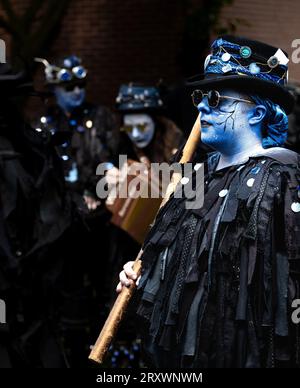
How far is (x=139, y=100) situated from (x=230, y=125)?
411cm

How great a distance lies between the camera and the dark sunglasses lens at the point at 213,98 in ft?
12.3

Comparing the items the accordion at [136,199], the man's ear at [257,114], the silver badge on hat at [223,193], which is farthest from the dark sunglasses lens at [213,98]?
the accordion at [136,199]

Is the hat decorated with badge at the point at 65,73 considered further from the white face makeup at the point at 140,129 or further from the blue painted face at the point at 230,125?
the blue painted face at the point at 230,125

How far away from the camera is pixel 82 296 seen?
7910 mm

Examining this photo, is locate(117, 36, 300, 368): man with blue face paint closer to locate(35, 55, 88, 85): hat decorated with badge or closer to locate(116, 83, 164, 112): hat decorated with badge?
locate(116, 83, 164, 112): hat decorated with badge

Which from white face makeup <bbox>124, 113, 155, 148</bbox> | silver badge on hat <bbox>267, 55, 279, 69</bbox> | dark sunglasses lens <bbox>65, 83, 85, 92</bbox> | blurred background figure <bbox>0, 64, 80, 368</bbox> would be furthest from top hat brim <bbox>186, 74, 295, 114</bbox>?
dark sunglasses lens <bbox>65, 83, 85, 92</bbox>

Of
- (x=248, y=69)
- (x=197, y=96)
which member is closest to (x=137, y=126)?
(x=197, y=96)

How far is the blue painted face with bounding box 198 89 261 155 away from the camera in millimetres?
3729

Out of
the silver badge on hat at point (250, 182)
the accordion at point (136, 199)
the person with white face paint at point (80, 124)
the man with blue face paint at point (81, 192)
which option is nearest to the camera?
the silver badge on hat at point (250, 182)

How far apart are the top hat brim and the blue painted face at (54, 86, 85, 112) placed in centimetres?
499

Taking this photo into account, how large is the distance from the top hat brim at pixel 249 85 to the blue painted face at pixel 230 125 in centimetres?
4

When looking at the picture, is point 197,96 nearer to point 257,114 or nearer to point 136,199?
point 257,114

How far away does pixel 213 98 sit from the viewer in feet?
12.3
